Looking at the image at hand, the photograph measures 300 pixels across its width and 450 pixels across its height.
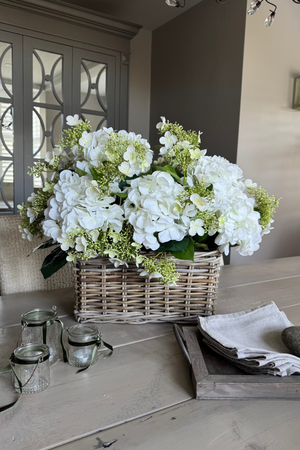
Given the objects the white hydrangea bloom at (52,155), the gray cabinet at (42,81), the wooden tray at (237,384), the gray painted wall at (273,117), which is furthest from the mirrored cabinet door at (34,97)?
the wooden tray at (237,384)

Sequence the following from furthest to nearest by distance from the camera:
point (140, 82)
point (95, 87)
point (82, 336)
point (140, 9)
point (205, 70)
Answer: point (140, 82)
point (140, 9)
point (205, 70)
point (95, 87)
point (82, 336)

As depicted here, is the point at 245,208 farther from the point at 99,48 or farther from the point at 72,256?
the point at 99,48

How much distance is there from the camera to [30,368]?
0.52m

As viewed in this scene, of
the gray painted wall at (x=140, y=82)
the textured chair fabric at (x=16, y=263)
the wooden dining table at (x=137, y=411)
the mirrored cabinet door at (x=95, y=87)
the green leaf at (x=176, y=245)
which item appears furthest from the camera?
the gray painted wall at (x=140, y=82)

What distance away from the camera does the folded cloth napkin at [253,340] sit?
55cm

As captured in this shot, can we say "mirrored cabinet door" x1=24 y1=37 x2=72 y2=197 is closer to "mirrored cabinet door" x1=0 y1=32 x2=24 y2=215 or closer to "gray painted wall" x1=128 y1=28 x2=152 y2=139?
"mirrored cabinet door" x1=0 y1=32 x2=24 y2=215

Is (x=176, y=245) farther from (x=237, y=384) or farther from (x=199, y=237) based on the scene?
(x=237, y=384)

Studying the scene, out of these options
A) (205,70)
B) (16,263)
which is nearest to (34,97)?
(205,70)

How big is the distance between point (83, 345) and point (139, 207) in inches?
10.5

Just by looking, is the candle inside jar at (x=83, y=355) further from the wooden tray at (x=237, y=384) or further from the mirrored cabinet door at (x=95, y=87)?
the mirrored cabinet door at (x=95, y=87)

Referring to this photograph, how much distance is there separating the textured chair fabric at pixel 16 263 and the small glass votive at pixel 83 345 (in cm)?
55

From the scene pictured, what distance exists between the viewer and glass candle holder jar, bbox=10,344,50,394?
510 mm

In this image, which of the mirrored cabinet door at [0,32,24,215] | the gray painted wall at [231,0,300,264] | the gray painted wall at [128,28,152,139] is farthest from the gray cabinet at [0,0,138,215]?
the gray painted wall at [231,0,300,264]

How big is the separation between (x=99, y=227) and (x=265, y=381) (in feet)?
1.27
